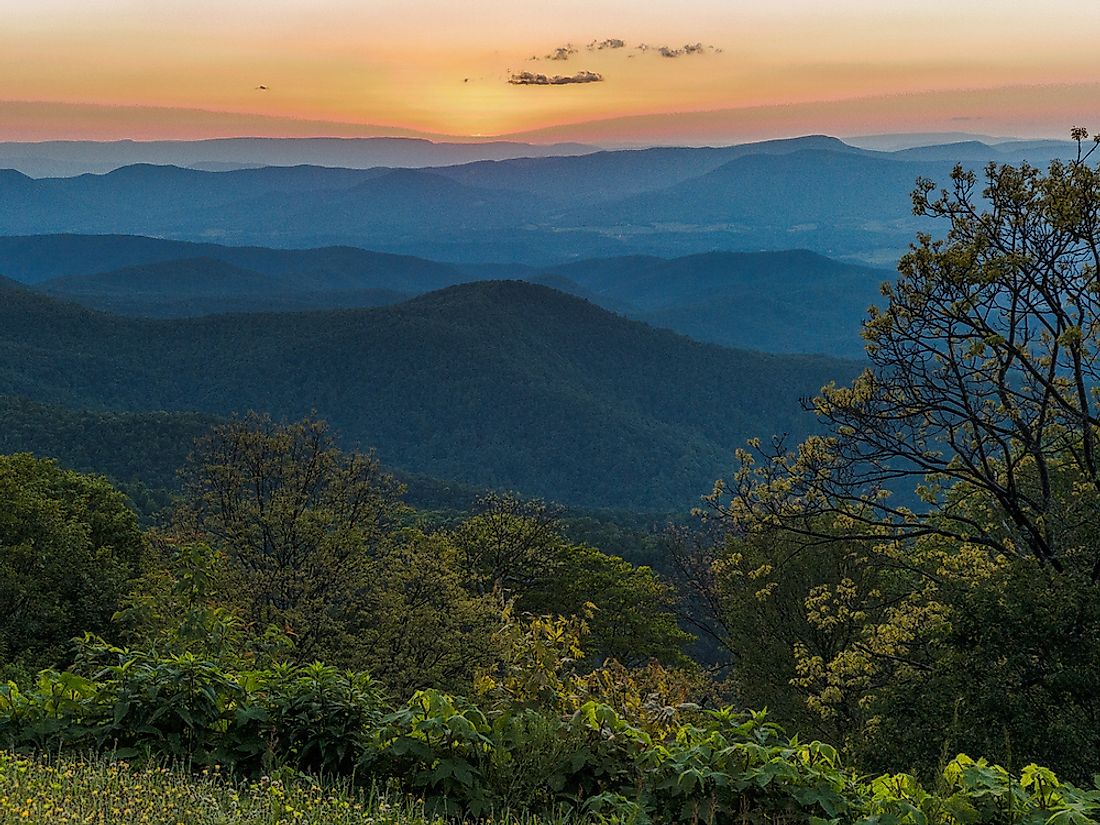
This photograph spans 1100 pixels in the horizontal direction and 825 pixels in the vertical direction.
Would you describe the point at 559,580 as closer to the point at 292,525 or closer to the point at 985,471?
the point at 292,525

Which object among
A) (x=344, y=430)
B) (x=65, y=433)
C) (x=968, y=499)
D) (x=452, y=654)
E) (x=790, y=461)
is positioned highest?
(x=790, y=461)

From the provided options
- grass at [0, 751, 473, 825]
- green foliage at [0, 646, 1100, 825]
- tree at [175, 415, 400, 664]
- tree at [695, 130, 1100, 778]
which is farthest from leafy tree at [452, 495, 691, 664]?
grass at [0, 751, 473, 825]

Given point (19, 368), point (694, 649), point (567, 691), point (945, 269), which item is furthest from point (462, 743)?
point (19, 368)

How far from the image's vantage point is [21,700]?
693 cm

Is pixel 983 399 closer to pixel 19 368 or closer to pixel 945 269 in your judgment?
pixel 945 269

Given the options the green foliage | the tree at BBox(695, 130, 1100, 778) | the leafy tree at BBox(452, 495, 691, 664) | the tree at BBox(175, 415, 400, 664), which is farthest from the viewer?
the leafy tree at BBox(452, 495, 691, 664)

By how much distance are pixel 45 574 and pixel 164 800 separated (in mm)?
21207

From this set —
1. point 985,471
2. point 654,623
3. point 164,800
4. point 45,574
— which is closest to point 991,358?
point 985,471

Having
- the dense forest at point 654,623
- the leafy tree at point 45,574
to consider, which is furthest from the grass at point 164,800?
the leafy tree at point 45,574

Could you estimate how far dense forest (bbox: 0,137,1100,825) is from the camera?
583 cm

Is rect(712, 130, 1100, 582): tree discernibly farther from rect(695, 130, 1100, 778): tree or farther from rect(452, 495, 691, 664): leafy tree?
rect(452, 495, 691, 664): leafy tree

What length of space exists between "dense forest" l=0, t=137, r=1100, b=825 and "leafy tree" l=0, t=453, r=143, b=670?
0.29 ft

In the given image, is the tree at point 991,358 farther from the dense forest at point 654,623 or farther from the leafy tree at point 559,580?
the leafy tree at point 559,580

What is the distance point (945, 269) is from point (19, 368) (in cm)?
18876
